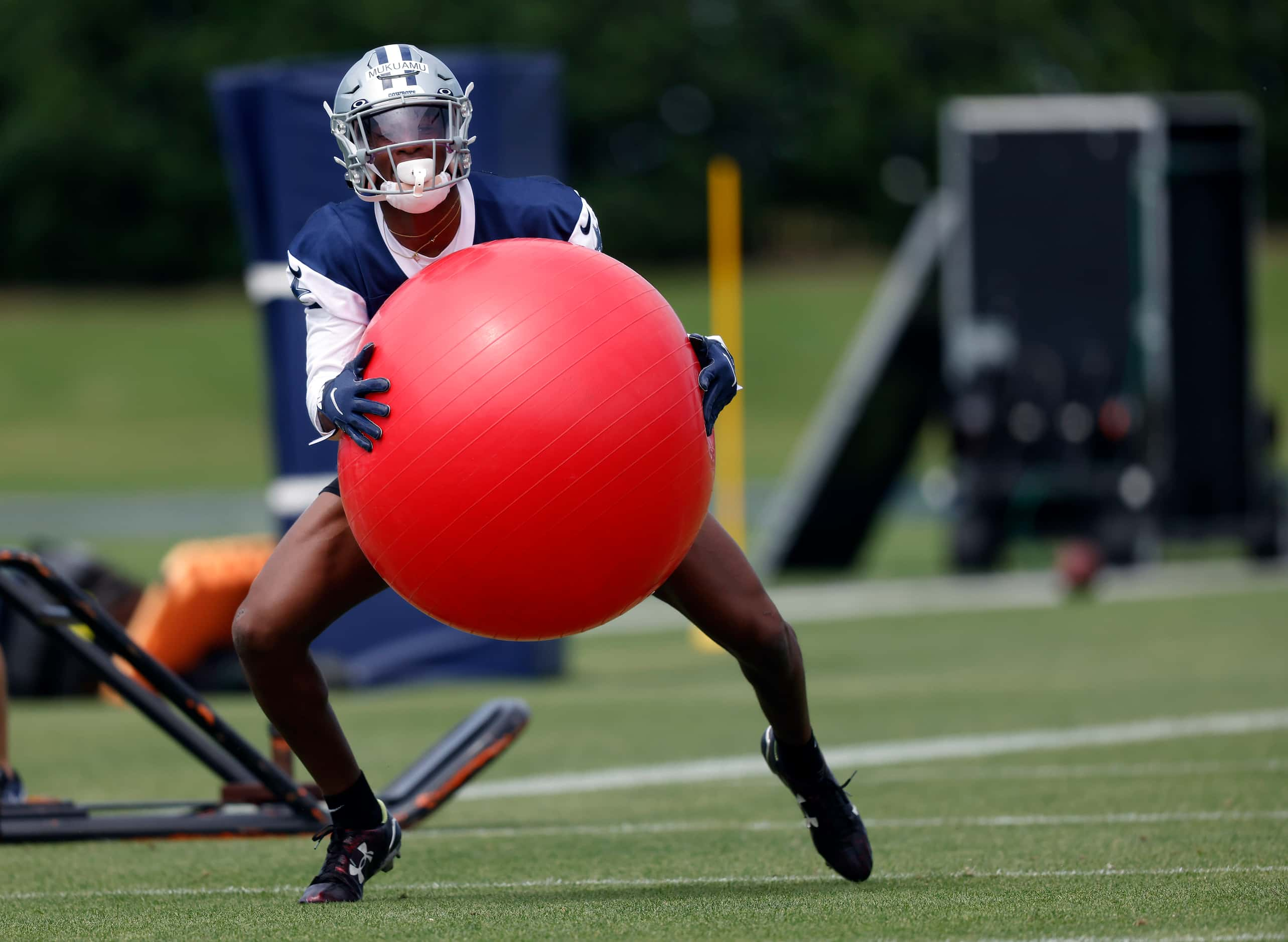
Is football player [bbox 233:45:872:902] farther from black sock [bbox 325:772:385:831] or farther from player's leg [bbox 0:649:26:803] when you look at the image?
player's leg [bbox 0:649:26:803]

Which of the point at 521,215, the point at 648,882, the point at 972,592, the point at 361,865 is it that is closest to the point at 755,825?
the point at 648,882

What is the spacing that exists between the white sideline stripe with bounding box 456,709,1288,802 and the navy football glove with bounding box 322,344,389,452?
3108 millimetres

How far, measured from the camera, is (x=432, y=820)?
6625 millimetres

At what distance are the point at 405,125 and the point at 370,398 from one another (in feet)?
2.31

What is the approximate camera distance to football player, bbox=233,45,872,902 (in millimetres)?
4621

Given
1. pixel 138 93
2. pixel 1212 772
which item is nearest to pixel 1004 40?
pixel 138 93

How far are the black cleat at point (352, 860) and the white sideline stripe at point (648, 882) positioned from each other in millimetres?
135

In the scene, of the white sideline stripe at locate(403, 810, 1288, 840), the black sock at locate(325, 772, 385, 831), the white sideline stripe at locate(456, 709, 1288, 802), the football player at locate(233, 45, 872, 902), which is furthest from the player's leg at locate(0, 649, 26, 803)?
the white sideline stripe at locate(456, 709, 1288, 802)

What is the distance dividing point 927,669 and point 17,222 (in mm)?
45792

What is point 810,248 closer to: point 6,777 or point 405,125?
point 6,777

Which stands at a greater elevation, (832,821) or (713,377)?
(713,377)

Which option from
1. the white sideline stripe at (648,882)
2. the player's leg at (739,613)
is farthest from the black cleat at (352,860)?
the player's leg at (739,613)

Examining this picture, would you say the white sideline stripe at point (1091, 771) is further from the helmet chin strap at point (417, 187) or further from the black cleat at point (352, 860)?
the helmet chin strap at point (417, 187)

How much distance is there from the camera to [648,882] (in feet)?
16.5
